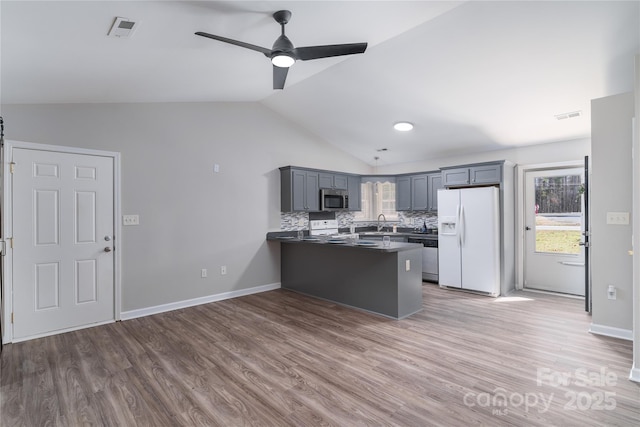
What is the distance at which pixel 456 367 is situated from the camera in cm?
261

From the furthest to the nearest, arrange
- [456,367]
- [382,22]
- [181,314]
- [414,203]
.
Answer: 1. [414,203]
2. [181,314]
3. [382,22]
4. [456,367]

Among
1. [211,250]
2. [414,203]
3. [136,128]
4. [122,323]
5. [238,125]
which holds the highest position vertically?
[238,125]

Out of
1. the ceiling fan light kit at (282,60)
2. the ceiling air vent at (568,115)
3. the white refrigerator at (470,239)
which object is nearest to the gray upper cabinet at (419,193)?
the white refrigerator at (470,239)

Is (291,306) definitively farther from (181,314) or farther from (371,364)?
(371,364)

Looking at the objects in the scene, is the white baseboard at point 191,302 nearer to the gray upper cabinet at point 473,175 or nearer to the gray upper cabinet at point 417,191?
the gray upper cabinet at point 417,191

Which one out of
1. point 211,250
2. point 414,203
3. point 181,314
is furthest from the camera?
point 414,203

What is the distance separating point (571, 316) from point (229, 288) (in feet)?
15.3

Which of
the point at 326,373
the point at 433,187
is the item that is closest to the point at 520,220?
the point at 433,187

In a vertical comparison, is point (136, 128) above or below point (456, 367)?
above

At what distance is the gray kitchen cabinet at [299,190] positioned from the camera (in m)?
5.41

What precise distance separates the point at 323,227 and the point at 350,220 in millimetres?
825

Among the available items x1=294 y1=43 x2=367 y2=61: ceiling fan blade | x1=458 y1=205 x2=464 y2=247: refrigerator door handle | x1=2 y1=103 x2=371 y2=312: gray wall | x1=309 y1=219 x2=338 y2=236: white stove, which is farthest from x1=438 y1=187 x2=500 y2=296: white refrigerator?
x1=294 y1=43 x2=367 y2=61: ceiling fan blade

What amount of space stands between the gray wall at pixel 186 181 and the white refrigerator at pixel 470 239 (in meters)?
2.89

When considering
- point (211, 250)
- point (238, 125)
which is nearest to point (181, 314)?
point (211, 250)
